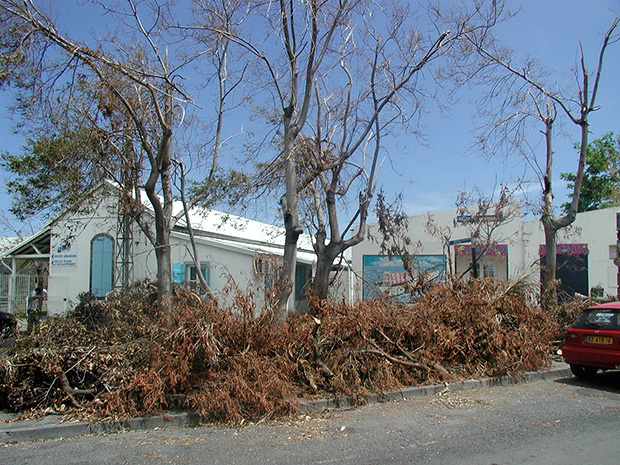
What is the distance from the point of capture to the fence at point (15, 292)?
21281 mm

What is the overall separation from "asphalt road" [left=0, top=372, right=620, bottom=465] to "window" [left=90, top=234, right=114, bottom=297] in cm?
1301

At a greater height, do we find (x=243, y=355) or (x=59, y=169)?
(x=59, y=169)

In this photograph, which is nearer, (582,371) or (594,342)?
(594,342)

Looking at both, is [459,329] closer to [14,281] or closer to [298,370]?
[298,370]

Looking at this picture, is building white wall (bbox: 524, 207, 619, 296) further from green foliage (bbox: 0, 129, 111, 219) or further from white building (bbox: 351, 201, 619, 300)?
green foliage (bbox: 0, 129, 111, 219)

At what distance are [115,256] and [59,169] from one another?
25.2ft

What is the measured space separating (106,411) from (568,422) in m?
6.01

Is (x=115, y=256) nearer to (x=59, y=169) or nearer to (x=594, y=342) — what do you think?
(x=59, y=169)

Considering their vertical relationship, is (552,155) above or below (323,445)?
above

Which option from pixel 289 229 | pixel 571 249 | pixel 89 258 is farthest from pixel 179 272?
pixel 571 249

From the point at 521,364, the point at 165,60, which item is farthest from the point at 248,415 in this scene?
the point at 165,60

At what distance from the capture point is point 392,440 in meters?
5.82

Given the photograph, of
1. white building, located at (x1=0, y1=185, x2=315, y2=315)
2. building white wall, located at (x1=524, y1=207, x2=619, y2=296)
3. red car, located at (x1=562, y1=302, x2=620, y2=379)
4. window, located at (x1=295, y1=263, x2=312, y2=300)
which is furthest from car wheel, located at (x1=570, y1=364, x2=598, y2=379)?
building white wall, located at (x1=524, y1=207, x2=619, y2=296)

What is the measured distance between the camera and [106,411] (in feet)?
21.2
